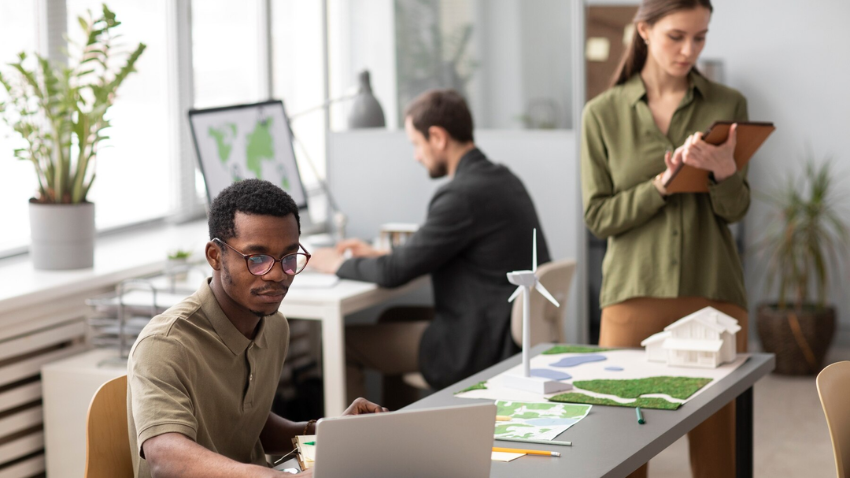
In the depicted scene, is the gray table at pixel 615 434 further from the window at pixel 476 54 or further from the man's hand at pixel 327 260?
the window at pixel 476 54

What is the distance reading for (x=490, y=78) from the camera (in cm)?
454

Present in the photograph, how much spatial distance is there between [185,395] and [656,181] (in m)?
1.19

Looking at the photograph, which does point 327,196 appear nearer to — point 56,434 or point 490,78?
point 490,78

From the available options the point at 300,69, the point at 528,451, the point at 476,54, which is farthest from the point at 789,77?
the point at 528,451

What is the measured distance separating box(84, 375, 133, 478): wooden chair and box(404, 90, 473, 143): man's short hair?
1511 millimetres

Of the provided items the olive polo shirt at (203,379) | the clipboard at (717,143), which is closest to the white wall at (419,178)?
the clipboard at (717,143)

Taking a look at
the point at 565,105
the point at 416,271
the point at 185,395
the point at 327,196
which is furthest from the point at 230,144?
the point at 185,395

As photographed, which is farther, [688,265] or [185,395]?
[688,265]

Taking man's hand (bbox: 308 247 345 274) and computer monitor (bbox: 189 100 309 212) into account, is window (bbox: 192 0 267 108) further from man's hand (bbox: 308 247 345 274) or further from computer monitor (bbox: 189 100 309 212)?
man's hand (bbox: 308 247 345 274)

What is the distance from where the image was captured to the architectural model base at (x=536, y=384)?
6.12ft

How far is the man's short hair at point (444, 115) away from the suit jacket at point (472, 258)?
0.29 feet

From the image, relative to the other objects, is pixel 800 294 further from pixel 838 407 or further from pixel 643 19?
→ pixel 838 407

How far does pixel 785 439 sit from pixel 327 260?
1.83 meters

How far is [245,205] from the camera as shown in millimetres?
1508
